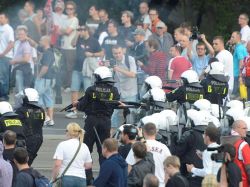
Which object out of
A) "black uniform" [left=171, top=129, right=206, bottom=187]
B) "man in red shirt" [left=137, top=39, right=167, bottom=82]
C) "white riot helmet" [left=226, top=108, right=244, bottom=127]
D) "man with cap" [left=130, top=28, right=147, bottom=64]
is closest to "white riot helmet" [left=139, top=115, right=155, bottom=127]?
"black uniform" [left=171, top=129, right=206, bottom=187]

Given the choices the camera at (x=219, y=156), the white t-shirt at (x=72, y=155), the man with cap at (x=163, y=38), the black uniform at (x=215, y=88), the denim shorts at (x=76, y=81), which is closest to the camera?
the camera at (x=219, y=156)

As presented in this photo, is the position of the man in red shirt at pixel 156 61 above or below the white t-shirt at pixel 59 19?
below

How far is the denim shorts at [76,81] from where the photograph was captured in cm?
2712

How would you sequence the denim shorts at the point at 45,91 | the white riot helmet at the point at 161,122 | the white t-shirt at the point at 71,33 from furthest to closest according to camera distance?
1. the white t-shirt at the point at 71,33
2. the denim shorts at the point at 45,91
3. the white riot helmet at the point at 161,122

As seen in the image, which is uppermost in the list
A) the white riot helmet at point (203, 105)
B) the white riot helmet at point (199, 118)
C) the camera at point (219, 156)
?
the white riot helmet at point (203, 105)

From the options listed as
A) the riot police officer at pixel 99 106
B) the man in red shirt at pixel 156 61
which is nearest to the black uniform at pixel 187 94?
the riot police officer at pixel 99 106

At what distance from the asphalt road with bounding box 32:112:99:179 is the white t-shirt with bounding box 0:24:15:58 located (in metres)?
1.64

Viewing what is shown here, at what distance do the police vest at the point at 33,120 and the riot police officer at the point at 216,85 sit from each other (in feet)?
9.41

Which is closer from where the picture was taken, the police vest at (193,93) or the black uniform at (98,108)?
the police vest at (193,93)

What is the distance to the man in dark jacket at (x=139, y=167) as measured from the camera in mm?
17250

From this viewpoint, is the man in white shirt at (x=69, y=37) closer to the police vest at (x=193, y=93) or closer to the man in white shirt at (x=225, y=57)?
the man in white shirt at (x=225, y=57)

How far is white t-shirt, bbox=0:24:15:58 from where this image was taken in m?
27.7

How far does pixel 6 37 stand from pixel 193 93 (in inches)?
279

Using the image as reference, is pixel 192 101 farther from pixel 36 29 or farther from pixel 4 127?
pixel 36 29
